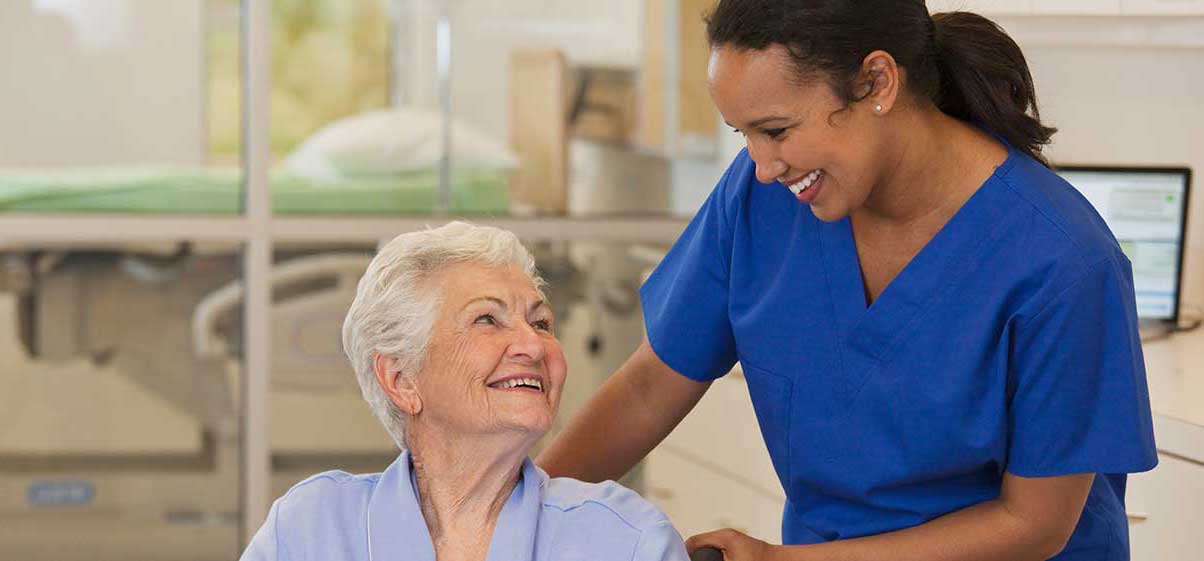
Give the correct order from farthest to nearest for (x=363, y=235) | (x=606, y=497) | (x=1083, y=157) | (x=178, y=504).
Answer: (x=178, y=504)
(x=363, y=235)
(x=1083, y=157)
(x=606, y=497)

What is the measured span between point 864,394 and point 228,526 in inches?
99.3

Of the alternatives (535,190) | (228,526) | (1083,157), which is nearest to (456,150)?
(535,190)

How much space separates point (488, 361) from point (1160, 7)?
1.40m

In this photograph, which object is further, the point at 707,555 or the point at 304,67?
the point at 304,67

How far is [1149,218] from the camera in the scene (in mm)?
2652

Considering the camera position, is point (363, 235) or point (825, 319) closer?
point (825, 319)

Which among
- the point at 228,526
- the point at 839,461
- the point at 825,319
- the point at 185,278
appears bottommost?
the point at 228,526

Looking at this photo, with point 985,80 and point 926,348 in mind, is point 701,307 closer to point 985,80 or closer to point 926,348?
point 926,348

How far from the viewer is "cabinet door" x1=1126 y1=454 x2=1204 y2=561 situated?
1.97 m

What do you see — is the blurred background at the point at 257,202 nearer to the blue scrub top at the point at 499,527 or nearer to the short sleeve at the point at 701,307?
the short sleeve at the point at 701,307

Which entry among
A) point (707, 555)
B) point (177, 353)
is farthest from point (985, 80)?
point (177, 353)

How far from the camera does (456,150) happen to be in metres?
3.73

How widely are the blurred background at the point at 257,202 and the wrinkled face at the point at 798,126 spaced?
198cm

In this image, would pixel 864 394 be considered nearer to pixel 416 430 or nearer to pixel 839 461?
pixel 839 461
